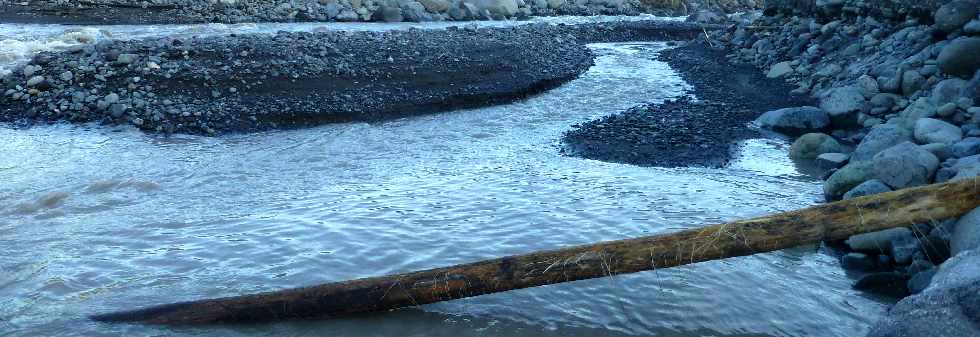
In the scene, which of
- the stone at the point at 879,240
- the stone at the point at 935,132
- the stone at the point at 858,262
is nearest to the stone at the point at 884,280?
the stone at the point at 858,262

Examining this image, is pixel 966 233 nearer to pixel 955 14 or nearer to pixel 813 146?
pixel 813 146

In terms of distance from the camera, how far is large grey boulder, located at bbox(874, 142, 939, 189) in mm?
8406

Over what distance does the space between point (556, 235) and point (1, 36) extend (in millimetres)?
18944

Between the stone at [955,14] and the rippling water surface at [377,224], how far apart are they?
15.4ft

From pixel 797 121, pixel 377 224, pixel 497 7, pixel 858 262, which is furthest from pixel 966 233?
pixel 497 7

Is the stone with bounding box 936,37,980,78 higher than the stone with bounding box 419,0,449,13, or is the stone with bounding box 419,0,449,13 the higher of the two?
the stone with bounding box 936,37,980,78

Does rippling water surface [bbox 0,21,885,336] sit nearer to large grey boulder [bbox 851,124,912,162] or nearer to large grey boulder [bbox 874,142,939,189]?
large grey boulder [bbox 851,124,912,162]

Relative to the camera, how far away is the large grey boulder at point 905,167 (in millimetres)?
8406

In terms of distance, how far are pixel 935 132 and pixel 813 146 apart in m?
1.93

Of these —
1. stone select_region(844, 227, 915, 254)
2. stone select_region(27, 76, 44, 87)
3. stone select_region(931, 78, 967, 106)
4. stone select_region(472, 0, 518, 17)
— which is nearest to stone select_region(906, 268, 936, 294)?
stone select_region(844, 227, 915, 254)

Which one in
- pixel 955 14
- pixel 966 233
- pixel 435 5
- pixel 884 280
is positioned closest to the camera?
pixel 966 233

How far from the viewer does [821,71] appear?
16.9 m

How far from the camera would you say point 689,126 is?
527 inches

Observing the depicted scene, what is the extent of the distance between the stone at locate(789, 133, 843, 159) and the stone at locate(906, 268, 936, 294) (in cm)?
544
